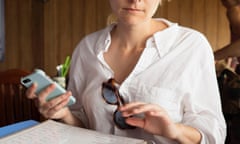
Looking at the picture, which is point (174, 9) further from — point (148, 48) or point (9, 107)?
point (148, 48)

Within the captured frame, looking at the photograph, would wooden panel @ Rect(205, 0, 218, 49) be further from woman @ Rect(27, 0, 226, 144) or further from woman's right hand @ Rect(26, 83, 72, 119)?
woman's right hand @ Rect(26, 83, 72, 119)

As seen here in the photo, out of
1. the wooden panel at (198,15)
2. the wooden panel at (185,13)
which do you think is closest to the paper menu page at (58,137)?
the wooden panel at (198,15)

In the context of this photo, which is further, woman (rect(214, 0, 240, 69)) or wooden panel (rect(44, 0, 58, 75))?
wooden panel (rect(44, 0, 58, 75))

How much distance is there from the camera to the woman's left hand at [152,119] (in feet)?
2.00

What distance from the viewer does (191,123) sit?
69cm

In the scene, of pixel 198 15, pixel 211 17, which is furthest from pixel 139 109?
pixel 198 15

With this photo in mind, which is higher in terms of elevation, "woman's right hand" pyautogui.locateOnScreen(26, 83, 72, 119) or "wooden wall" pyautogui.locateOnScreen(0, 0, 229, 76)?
"woman's right hand" pyautogui.locateOnScreen(26, 83, 72, 119)

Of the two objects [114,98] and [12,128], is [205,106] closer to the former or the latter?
[114,98]

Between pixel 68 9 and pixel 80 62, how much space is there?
2.05 m

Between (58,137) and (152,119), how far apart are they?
159 mm

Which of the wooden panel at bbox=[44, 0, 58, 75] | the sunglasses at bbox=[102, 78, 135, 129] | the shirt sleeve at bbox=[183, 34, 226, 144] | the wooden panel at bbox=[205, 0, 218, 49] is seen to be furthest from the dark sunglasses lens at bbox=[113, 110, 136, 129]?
the wooden panel at bbox=[44, 0, 58, 75]

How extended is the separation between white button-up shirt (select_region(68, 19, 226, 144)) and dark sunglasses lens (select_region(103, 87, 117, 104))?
2cm

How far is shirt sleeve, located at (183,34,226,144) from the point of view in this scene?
0.68 meters

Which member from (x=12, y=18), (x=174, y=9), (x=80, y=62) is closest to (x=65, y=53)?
(x=12, y=18)
